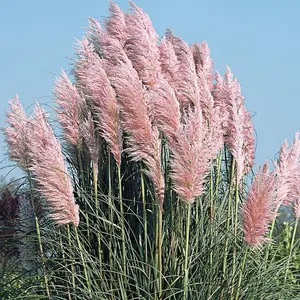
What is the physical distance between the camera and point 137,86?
4.90 metres

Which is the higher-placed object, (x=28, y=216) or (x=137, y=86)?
(x=137, y=86)

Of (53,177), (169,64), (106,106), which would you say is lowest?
(53,177)

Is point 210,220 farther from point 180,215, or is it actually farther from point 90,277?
point 90,277

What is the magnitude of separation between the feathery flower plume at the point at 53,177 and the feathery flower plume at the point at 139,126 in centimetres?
42

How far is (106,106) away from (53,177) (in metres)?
0.57

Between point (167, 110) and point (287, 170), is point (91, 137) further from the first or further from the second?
point (287, 170)

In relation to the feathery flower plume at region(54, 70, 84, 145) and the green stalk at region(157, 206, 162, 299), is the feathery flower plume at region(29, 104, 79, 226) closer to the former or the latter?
the feathery flower plume at region(54, 70, 84, 145)

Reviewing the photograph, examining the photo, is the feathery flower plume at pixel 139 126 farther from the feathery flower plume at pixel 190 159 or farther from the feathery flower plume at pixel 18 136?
the feathery flower plume at pixel 18 136

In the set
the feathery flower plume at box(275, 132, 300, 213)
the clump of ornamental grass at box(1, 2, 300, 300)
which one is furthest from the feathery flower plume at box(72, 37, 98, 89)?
the feathery flower plume at box(275, 132, 300, 213)

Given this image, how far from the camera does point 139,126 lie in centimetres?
486

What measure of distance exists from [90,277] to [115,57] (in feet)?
4.66

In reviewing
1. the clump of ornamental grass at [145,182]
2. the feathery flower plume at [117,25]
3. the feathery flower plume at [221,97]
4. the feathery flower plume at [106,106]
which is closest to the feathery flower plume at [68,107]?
the clump of ornamental grass at [145,182]

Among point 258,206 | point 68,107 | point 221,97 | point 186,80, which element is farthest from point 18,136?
point 258,206

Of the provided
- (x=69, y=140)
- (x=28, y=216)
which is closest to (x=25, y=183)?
(x=28, y=216)
